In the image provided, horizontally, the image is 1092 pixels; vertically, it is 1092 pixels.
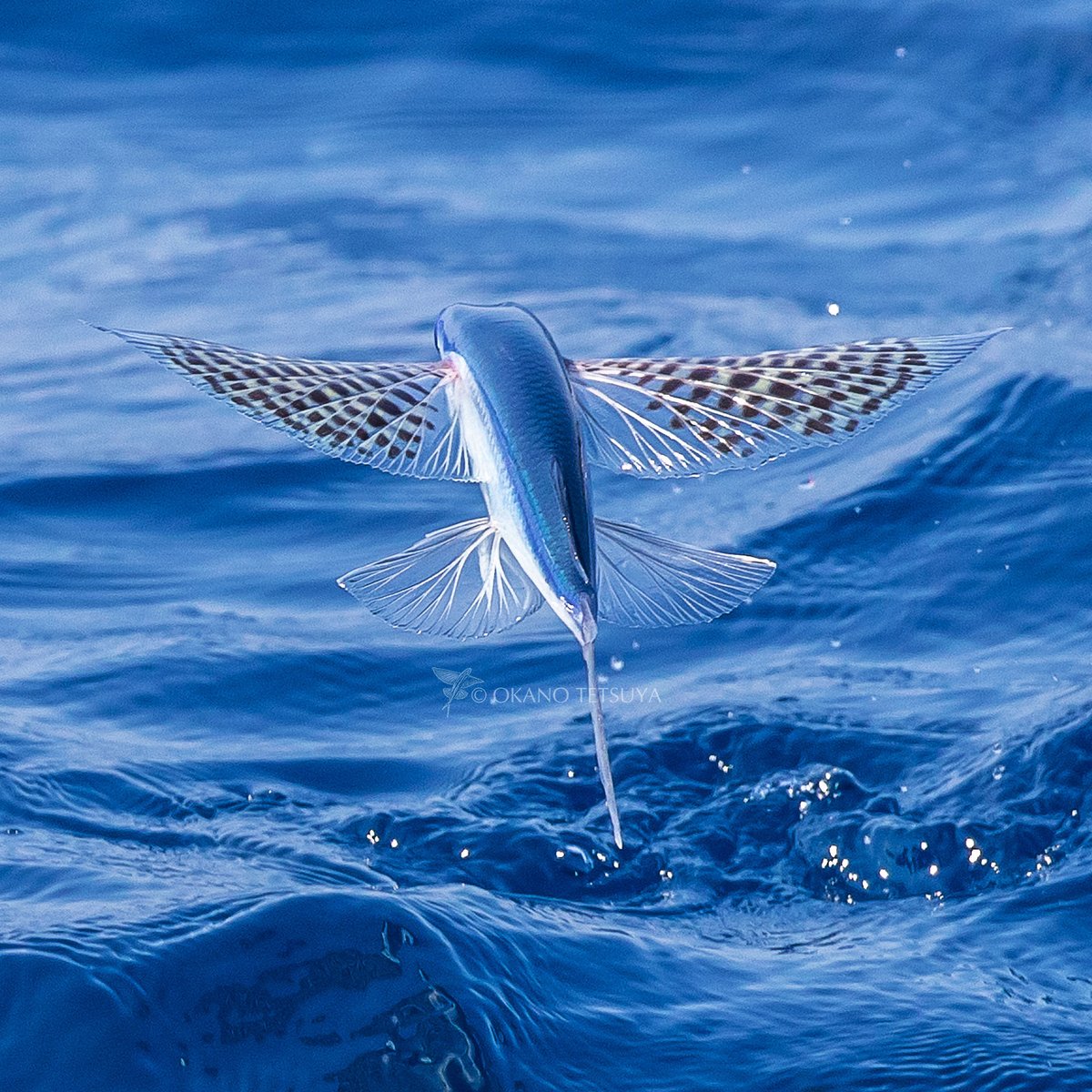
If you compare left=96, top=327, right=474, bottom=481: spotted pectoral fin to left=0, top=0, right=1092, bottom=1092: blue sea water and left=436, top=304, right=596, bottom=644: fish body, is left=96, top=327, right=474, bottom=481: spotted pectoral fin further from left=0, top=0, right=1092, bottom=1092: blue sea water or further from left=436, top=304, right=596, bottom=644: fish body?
left=0, top=0, right=1092, bottom=1092: blue sea water

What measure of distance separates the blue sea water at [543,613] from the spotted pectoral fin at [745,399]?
1097 millimetres

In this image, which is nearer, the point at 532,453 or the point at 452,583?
the point at 532,453

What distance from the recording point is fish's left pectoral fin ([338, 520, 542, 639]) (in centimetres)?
317

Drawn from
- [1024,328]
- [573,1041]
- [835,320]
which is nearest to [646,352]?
[835,320]

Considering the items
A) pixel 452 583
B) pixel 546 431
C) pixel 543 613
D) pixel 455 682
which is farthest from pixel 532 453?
pixel 543 613

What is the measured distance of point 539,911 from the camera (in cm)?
405

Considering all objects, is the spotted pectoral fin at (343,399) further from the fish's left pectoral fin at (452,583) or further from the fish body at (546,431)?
the fish's left pectoral fin at (452,583)

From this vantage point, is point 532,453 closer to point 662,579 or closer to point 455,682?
point 662,579

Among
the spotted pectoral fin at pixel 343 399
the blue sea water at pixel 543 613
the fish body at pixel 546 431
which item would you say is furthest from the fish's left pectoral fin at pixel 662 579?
the blue sea water at pixel 543 613

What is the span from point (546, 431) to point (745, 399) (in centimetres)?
63

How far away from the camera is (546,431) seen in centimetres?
289

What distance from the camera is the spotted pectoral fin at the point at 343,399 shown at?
304cm

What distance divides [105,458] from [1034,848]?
4.26 metres

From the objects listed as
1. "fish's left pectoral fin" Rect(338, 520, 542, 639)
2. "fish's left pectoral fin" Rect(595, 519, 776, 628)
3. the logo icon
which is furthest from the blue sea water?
"fish's left pectoral fin" Rect(595, 519, 776, 628)
